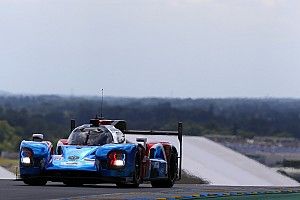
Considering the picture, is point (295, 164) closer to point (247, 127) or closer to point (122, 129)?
point (247, 127)

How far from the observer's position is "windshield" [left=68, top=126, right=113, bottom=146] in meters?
37.6

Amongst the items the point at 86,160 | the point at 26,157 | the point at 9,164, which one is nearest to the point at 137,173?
the point at 86,160

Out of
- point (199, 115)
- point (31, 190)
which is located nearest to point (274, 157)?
point (199, 115)

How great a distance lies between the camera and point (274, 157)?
246 feet

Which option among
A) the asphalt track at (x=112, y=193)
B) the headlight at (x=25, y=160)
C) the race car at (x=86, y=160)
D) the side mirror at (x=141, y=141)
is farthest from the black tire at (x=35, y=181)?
the side mirror at (x=141, y=141)

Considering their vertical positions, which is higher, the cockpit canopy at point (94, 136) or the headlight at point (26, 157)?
the cockpit canopy at point (94, 136)

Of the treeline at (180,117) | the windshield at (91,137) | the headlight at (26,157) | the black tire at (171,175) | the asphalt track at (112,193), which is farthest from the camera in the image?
the treeline at (180,117)

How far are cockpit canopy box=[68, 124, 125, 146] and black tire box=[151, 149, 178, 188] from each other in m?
2.38

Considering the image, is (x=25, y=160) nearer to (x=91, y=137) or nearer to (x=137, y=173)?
(x=91, y=137)

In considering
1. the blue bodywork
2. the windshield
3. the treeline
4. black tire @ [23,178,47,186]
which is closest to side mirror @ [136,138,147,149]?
the windshield

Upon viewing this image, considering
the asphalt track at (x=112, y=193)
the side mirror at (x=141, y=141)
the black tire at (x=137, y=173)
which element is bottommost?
the asphalt track at (x=112, y=193)

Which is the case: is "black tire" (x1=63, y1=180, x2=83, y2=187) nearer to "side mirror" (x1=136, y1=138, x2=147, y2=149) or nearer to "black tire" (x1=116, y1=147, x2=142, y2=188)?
"black tire" (x1=116, y1=147, x2=142, y2=188)

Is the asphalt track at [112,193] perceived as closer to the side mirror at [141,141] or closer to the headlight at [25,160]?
the headlight at [25,160]

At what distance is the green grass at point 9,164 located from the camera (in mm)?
61494
